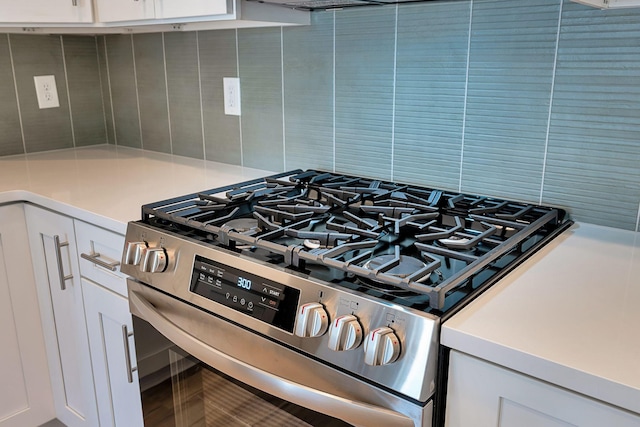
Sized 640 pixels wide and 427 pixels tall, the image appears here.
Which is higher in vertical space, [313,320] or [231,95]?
[231,95]

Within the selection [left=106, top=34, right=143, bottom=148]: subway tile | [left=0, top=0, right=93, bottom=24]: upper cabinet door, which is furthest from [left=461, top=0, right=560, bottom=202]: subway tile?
[left=106, top=34, right=143, bottom=148]: subway tile

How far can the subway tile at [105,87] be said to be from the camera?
7.60ft

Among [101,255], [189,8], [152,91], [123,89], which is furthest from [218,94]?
[101,255]

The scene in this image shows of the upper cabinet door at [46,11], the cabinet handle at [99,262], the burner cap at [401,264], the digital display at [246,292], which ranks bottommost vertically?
the cabinet handle at [99,262]

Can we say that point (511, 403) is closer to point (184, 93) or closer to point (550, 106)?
point (550, 106)

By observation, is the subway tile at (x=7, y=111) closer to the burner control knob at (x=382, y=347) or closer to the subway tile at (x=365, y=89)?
the subway tile at (x=365, y=89)

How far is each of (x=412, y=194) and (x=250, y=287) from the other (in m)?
0.55

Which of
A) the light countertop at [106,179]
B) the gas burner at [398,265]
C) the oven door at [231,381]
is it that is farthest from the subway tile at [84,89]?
the gas burner at [398,265]

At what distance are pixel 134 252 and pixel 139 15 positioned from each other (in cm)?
76

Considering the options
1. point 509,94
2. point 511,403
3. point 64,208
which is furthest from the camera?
point 64,208

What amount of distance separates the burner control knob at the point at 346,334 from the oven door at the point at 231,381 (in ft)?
0.22

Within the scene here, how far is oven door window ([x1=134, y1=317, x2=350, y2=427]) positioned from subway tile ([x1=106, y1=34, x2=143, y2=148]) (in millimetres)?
1226

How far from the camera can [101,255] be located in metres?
1.45

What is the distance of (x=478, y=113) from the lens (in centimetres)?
131
